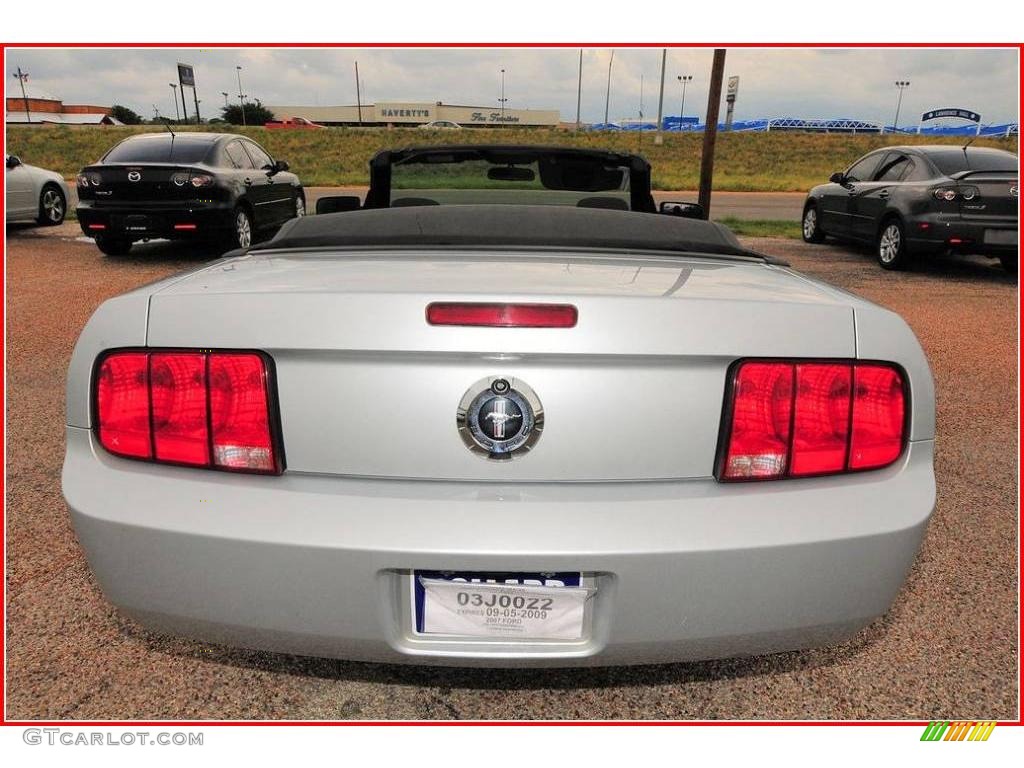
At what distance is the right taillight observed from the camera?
153 cm

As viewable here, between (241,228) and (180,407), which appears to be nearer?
(180,407)

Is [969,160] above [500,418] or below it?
above

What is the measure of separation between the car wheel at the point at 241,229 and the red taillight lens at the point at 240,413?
26.0 ft

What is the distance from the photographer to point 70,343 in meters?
5.56

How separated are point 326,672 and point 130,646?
59cm

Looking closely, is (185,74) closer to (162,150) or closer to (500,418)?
(162,150)

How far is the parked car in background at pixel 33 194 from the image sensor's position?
11.3m

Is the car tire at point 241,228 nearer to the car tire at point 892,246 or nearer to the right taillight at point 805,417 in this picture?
the car tire at point 892,246

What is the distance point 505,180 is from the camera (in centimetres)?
402

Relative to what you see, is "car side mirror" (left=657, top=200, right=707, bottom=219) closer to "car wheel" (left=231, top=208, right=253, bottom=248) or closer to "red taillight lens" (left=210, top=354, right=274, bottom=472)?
"red taillight lens" (left=210, top=354, right=274, bottom=472)

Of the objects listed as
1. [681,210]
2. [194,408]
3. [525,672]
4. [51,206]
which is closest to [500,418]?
[194,408]

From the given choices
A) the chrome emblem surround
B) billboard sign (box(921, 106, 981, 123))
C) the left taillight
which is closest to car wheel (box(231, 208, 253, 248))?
the left taillight

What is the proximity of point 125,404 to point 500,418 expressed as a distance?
0.80 metres

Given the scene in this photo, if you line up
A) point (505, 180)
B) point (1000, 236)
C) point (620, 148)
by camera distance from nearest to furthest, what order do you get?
point (505, 180) → point (1000, 236) → point (620, 148)
